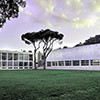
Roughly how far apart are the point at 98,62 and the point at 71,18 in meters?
12.9

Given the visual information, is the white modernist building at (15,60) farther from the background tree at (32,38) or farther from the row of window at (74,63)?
the background tree at (32,38)

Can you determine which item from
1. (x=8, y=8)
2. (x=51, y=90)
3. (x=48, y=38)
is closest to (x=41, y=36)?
(x=48, y=38)

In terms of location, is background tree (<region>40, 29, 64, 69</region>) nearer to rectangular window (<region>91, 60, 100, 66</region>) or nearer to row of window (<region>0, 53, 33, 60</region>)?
rectangular window (<region>91, 60, 100, 66</region>)

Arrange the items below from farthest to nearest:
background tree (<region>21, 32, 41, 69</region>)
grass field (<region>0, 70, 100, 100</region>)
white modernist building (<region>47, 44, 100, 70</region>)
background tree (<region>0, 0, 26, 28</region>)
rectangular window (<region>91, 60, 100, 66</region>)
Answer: background tree (<region>21, 32, 41, 69</region>), white modernist building (<region>47, 44, 100, 70</region>), rectangular window (<region>91, 60, 100, 66</region>), background tree (<region>0, 0, 26, 28</region>), grass field (<region>0, 70, 100, 100</region>)

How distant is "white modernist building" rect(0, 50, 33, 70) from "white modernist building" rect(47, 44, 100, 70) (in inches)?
565

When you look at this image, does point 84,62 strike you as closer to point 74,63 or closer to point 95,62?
point 95,62

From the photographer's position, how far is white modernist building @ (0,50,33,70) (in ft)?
189

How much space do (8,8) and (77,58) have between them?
1316 inches

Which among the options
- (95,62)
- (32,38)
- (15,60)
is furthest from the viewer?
(15,60)

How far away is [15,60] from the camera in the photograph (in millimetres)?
Answer: 60219

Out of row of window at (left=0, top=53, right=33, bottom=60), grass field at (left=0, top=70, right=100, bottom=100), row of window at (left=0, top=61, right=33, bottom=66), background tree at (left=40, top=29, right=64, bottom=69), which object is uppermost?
background tree at (left=40, top=29, right=64, bottom=69)

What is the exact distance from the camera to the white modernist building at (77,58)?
120 feet

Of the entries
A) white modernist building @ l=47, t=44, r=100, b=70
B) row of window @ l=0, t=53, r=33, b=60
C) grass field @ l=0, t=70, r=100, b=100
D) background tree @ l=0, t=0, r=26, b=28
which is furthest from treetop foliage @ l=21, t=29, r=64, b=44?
background tree @ l=0, t=0, r=26, b=28

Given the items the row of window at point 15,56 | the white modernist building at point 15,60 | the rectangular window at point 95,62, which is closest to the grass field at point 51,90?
the rectangular window at point 95,62
